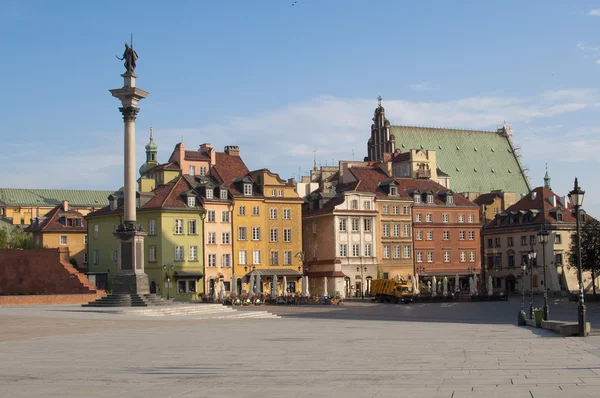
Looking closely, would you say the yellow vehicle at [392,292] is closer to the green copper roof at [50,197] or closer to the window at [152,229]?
the window at [152,229]

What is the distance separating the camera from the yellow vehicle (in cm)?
7850

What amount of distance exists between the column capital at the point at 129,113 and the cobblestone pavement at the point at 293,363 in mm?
20833

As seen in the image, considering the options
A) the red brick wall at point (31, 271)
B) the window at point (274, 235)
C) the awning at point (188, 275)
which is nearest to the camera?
the red brick wall at point (31, 271)

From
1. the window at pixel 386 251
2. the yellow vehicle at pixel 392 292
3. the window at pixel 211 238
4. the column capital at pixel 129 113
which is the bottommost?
the yellow vehicle at pixel 392 292

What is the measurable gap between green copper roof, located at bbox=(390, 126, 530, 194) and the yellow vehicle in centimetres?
5165

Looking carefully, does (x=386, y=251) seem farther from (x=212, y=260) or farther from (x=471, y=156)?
(x=471, y=156)

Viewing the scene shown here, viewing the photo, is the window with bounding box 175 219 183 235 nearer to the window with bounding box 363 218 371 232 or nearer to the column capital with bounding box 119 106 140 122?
the window with bounding box 363 218 371 232

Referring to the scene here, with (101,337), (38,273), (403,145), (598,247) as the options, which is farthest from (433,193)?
(101,337)

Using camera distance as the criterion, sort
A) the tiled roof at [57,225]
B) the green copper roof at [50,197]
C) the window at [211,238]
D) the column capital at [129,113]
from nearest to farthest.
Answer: the column capital at [129,113] < the window at [211,238] < the tiled roof at [57,225] < the green copper roof at [50,197]

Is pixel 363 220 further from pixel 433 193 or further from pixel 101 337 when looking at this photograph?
pixel 101 337

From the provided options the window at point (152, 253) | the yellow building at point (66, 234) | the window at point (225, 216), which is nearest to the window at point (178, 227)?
the window at point (152, 253)

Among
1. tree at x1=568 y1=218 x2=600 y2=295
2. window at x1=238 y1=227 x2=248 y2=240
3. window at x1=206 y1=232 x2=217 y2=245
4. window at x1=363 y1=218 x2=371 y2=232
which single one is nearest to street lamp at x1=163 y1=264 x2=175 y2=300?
window at x1=206 y1=232 x2=217 y2=245

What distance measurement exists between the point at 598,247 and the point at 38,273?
5240 cm

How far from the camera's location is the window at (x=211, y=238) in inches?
3415
